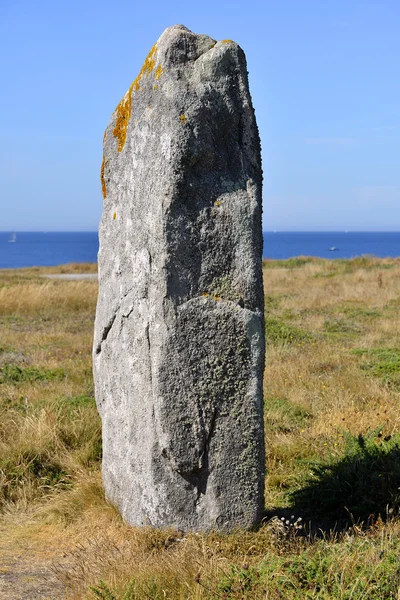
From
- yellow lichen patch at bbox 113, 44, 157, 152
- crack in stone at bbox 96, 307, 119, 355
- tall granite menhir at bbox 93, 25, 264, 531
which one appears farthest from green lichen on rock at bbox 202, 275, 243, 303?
yellow lichen patch at bbox 113, 44, 157, 152

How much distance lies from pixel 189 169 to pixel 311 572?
7.68 feet

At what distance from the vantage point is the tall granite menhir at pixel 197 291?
4180 mm

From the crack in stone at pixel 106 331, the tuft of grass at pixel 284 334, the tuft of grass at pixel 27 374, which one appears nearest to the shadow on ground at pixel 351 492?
the crack in stone at pixel 106 331

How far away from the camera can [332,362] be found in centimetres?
939

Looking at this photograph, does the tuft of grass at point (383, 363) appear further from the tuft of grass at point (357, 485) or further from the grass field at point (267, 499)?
the tuft of grass at point (357, 485)

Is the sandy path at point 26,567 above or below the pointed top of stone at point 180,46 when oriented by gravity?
below

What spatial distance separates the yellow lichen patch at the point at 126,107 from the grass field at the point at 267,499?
101 inches

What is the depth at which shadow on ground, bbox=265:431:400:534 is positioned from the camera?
4719mm

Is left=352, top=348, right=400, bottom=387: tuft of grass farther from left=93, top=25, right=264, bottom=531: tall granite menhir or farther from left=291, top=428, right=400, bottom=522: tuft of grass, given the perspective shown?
left=93, top=25, right=264, bottom=531: tall granite menhir

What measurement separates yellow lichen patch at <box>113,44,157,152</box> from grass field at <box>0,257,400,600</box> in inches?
101

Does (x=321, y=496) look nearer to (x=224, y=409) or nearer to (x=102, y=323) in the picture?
(x=224, y=409)

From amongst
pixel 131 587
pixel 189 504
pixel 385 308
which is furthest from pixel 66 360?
pixel 385 308

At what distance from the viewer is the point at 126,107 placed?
186 inches

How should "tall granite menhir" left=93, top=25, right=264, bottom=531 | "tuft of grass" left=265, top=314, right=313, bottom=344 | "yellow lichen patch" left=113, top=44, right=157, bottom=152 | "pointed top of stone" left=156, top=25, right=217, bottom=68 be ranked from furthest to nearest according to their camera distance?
→ "tuft of grass" left=265, top=314, right=313, bottom=344
"yellow lichen patch" left=113, top=44, right=157, bottom=152
"pointed top of stone" left=156, top=25, right=217, bottom=68
"tall granite menhir" left=93, top=25, right=264, bottom=531
